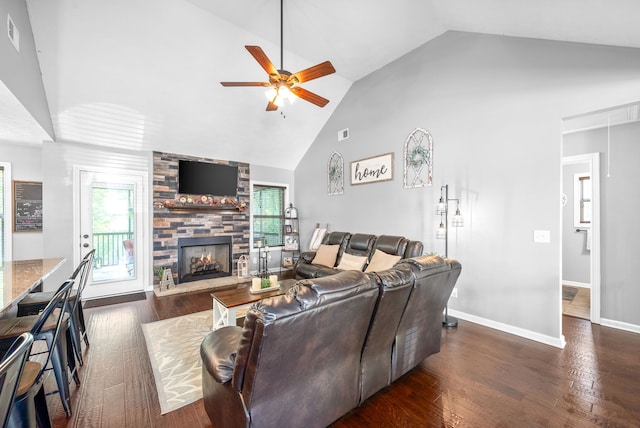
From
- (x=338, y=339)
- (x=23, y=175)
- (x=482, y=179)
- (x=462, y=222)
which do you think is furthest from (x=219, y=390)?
(x=23, y=175)

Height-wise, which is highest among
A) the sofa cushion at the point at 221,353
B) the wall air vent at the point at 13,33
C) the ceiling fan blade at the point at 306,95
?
the wall air vent at the point at 13,33

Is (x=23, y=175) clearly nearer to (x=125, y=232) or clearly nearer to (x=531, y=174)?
(x=125, y=232)

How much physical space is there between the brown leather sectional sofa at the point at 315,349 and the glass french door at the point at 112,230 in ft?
13.3

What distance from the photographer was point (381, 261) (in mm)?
3881

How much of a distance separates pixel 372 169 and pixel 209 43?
3.10 meters

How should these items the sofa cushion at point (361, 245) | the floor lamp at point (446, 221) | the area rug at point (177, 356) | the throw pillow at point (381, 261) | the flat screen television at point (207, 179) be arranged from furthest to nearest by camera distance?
the flat screen television at point (207, 179) → the sofa cushion at point (361, 245) → the throw pillow at point (381, 261) → the floor lamp at point (446, 221) → the area rug at point (177, 356)

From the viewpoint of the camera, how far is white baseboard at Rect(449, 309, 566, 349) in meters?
2.87

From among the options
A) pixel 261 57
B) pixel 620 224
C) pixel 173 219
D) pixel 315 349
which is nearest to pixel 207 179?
pixel 173 219

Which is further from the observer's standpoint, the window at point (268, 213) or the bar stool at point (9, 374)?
the window at point (268, 213)

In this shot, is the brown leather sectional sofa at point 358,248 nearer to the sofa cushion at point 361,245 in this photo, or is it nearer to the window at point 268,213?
the sofa cushion at point 361,245

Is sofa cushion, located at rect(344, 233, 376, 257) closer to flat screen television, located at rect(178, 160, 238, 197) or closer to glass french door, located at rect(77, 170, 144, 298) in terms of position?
flat screen television, located at rect(178, 160, 238, 197)

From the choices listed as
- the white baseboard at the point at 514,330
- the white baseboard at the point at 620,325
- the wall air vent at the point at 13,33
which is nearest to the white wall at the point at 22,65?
the wall air vent at the point at 13,33

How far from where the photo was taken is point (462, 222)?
3.51m

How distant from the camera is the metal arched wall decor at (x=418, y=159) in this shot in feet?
13.0
